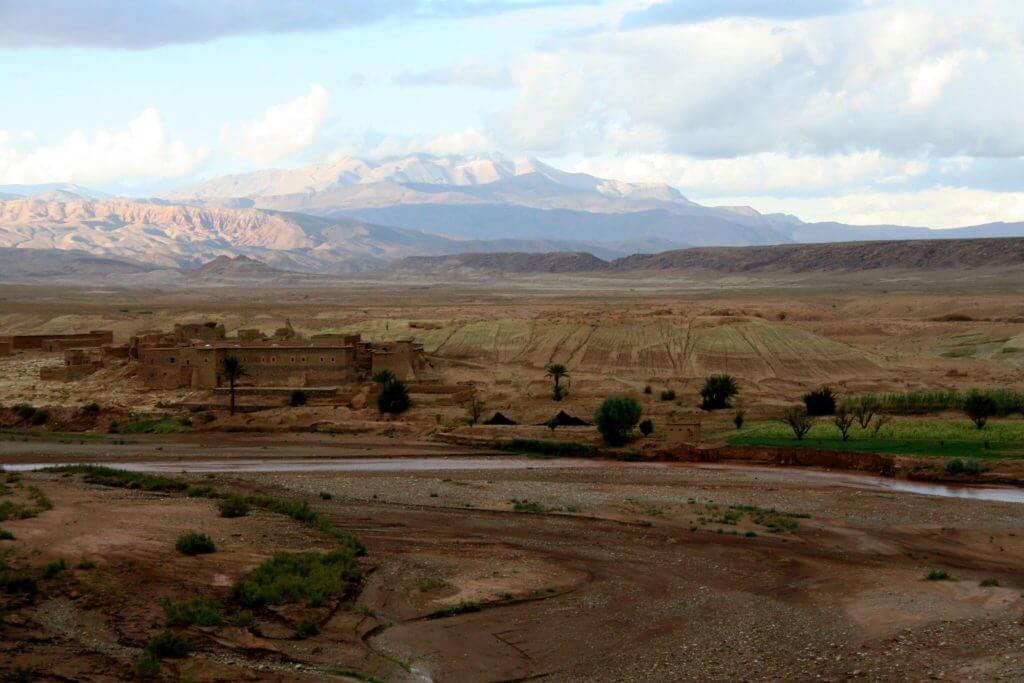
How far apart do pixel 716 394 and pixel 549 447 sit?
1230 cm

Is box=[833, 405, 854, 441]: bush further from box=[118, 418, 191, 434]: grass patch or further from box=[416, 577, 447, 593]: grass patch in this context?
box=[118, 418, 191, 434]: grass patch

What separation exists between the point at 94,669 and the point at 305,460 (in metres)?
26.1

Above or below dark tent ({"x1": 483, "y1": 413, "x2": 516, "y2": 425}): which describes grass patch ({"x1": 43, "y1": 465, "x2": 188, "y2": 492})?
above

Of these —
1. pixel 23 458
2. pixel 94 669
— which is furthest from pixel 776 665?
pixel 23 458

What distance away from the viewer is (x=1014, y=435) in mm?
45281

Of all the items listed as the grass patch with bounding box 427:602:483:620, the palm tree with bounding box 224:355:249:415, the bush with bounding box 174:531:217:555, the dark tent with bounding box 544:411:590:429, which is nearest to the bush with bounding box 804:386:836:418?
the dark tent with bounding box 544:411:590:429

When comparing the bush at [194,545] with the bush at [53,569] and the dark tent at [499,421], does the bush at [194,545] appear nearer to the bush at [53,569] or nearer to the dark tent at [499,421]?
the bush at [53,569]

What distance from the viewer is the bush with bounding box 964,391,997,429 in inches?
1885

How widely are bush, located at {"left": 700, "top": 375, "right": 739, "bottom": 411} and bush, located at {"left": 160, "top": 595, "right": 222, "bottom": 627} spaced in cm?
3709

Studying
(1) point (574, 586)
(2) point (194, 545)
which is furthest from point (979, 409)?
(2) point (194, 545)

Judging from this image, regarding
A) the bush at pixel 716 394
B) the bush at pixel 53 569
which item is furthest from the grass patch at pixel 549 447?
the bush at pixel 53 569

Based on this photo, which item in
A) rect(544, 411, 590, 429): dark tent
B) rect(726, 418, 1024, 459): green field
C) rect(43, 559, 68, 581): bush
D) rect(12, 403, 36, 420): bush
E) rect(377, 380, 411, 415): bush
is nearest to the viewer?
rect(43, 559, 68, 581): bush

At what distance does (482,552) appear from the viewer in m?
27.7

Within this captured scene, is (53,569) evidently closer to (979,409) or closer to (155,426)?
(155,426)
